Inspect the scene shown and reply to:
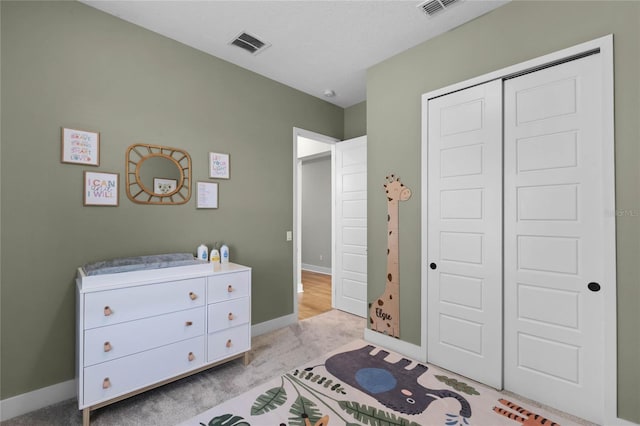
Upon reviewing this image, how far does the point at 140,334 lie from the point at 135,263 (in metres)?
0.55

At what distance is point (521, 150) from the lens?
2.09m

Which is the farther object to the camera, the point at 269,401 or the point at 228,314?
the point at 228,314

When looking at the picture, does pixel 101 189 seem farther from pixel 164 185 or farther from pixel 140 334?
pixel 140 334

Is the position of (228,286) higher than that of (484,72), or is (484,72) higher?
(484,72)

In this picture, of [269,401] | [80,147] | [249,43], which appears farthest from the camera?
[249,43]

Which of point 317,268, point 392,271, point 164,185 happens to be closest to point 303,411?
point 392,271

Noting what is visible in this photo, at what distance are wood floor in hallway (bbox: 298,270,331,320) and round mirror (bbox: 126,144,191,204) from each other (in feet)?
7.11

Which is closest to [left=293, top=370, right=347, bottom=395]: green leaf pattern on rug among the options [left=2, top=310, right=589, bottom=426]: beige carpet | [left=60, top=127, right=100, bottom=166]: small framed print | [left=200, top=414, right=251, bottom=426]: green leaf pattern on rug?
[left=2, top=310, right=589, bottom=426]: beige carpet

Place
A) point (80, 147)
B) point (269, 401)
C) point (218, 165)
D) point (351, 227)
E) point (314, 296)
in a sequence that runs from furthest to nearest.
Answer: point (314, 296)
point (351, 227)
point (218, 165)
point (80, 147)
point (269, 401)

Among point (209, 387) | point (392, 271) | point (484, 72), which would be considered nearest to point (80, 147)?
point (209, 387)

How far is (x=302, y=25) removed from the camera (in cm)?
241

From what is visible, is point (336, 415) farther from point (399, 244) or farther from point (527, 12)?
point (527, 12)

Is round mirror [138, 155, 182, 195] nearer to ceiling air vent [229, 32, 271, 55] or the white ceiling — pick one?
the white ceiling

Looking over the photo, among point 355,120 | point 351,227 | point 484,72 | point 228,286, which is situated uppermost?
point 355,120
